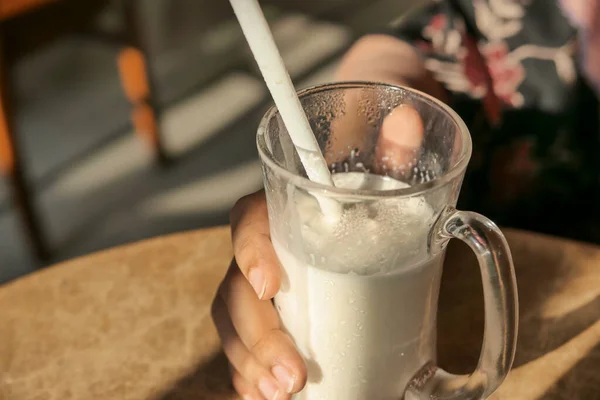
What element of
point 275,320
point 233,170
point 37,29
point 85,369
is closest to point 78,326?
point 85,369

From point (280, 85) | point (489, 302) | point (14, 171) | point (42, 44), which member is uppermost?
point (280, 85)

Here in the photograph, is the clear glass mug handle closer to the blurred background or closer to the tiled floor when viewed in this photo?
the tiled floor

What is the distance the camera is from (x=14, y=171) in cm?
126

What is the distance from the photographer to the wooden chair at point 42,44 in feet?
4.09

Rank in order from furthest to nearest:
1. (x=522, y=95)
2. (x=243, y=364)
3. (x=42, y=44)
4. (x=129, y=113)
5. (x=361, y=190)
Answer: (x=129, y=113), (x=42, y=44), (x=522, y=95), (x=243, y=364), (x=361, y=190)

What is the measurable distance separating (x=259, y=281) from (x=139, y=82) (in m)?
1.22

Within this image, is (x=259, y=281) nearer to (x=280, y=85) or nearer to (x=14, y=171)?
(x=280, y=85)

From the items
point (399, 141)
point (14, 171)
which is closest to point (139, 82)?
point (14, 171)

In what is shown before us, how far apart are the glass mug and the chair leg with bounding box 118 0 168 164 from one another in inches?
44.1

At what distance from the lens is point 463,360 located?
0.49 m

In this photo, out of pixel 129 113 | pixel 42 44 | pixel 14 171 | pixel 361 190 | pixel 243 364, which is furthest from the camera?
pixel 129 113

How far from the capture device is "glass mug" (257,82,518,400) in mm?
369

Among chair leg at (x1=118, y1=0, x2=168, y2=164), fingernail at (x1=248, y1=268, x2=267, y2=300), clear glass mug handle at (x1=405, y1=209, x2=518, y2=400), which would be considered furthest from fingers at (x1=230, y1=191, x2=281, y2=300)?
chair leg at (x1=118, y1=0, x2=168, y2=164)

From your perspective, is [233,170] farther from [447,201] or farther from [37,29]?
[447,201]
